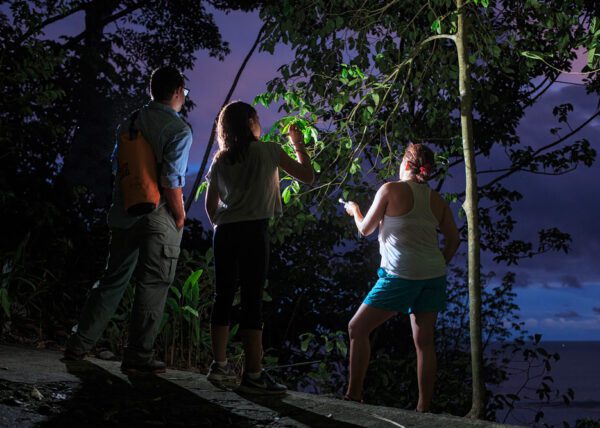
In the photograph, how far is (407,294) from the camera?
13.7ft

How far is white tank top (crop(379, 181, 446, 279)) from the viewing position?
13.7ft

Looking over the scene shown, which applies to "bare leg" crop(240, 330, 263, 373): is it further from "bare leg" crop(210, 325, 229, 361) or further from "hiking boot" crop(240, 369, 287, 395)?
"bare leg" crop(210, 325, 229, 361)

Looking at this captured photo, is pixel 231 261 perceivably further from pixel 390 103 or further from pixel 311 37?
pixel 390 103

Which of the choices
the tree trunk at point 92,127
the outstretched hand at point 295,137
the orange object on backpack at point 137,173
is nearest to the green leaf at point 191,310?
the orange object on backpack at point 137,173

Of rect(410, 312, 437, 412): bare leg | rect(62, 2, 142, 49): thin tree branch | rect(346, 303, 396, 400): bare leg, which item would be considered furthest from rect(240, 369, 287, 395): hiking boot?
rect(62, 2, 142, 49): thin tree branch

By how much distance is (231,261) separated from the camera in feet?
13.1

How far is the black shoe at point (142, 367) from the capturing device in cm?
418

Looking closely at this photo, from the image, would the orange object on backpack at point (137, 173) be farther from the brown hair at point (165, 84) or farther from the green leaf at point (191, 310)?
the green leaf at point (191, 310)

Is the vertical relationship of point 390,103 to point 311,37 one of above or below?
above

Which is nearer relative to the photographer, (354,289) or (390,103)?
(390,103)

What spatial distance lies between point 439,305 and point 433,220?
52cm

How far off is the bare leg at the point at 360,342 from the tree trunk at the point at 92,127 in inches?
422

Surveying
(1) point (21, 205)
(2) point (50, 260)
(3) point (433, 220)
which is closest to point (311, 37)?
(3) point (433, 220)

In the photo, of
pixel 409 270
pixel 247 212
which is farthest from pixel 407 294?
pixel 247 212
